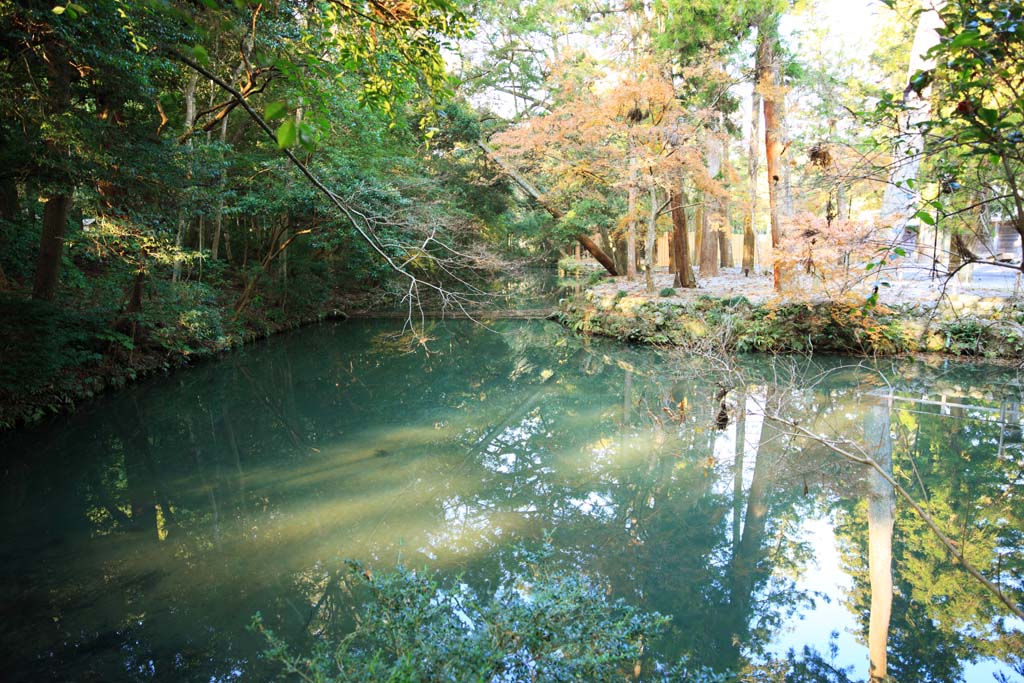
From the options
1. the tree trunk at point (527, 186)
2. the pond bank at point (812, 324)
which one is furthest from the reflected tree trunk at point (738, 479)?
the tree trunk at point (527, 186)

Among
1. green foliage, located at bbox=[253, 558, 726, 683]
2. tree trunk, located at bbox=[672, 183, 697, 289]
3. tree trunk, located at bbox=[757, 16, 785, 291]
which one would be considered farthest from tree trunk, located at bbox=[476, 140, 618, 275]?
green foliage, located at bbox=[253, 558, 726, 683]

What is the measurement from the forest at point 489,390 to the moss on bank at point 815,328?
74mm

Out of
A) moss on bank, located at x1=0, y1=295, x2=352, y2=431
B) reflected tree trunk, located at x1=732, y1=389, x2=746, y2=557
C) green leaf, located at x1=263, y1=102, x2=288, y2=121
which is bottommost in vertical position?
reflected tree trunk, located at x1=732, y1=389, x2=746, y2=557

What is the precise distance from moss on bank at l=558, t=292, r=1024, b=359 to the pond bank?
0.04ft

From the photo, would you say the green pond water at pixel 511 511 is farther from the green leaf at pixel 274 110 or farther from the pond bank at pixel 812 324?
the green leaf at pixel 274 110

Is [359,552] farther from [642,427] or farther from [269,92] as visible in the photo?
[269,92]

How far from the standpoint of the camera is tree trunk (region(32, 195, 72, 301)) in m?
6.96

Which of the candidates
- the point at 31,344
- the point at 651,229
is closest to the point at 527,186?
the point at 651,229

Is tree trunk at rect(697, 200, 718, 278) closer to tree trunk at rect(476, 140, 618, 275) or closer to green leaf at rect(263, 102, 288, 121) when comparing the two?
tree trunk at rect(476, 140, 618, 275)

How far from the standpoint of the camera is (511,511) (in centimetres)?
474

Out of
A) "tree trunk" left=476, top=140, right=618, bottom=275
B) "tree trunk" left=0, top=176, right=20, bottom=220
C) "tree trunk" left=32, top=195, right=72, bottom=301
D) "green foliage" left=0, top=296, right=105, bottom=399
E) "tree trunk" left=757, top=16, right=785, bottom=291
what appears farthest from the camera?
"tree trunk" left=476, top=140, right=618, bottom=275

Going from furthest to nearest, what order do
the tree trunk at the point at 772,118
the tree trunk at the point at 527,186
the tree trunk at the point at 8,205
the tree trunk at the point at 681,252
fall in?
the tree trunk at the point at 527,186
the tree trunk at the point at 681,252
the tree trunk at the point at 772,118
the tree trunk at the point at 8,205

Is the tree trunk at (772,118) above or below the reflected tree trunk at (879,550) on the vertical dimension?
above

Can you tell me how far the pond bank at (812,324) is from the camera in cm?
886
